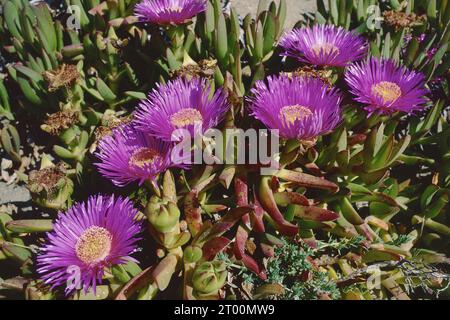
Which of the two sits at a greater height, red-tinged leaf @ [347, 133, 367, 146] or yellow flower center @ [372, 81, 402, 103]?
yellow flower center @ [372, 81, 402, 103]

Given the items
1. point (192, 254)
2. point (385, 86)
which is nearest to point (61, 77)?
point (192, 254)

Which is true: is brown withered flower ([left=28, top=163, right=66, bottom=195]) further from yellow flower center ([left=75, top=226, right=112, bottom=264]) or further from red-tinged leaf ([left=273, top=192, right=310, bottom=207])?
red-tinged leaf ([left=273, top=192, right=310, bottom=207])

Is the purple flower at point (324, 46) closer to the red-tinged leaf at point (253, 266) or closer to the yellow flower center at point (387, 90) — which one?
the yellow flower center at point (387, 90)

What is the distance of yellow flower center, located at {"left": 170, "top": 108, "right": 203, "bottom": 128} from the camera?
1187 mm

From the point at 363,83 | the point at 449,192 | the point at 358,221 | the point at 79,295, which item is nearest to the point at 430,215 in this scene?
the point at 449,192

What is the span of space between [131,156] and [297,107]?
1.36 feet

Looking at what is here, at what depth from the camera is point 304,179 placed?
1182 mm

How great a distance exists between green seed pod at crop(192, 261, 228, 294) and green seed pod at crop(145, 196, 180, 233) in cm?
11

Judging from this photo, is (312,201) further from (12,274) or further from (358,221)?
(12,274)

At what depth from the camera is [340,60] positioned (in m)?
1.31

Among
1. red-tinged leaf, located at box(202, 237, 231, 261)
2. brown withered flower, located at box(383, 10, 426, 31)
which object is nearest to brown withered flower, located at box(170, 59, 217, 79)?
red-tinged leaf, located at box(202, 237, 231, 261)

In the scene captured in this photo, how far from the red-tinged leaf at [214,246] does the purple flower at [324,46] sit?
533 millimetres

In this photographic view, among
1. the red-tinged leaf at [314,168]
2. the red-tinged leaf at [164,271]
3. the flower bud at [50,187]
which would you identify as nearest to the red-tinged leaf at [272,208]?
the red-tinged leaf at [314,168]

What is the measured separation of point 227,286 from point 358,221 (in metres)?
0.35
